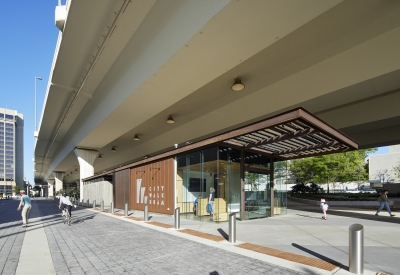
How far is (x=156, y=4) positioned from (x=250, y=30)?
3.65 metres

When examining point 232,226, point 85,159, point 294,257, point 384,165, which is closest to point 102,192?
point 85,159

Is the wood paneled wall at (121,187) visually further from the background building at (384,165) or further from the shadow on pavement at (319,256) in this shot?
the background building at (384,165)

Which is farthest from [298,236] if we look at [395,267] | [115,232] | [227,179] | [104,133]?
[104,133]

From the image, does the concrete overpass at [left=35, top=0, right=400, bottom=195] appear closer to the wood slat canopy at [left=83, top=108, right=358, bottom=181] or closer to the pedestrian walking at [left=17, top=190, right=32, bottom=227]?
the wood slat canopy at [left=83, top=108, right=358, bottom=181]

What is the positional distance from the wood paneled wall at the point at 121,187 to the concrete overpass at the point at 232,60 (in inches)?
241

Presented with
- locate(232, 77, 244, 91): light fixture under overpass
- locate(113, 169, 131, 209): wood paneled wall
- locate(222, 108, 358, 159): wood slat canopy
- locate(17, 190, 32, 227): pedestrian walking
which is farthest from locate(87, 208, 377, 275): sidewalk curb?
locate(113, 169, 131, 209): wood paneled wall

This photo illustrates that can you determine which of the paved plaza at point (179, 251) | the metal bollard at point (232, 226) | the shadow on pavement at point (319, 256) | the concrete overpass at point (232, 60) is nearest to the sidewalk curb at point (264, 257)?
the paved plaza at point (179, 251)

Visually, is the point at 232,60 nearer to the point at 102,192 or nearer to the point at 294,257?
the point at 294,257

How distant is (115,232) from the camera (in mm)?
10430

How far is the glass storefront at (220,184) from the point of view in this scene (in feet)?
42.5

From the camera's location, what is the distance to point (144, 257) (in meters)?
6.65

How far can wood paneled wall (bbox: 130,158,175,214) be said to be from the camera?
15945mm

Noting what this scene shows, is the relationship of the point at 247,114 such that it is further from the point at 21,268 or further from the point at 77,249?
the point at 21,268

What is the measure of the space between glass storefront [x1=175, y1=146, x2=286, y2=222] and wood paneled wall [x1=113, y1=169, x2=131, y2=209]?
770cm
